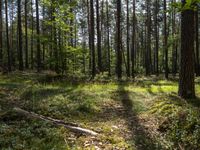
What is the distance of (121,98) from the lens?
11789mm

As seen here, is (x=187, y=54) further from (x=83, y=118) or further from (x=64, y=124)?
(x=64, y=124)

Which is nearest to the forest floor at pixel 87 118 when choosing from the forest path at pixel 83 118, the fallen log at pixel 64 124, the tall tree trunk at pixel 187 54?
the forest path at pixel 83 118

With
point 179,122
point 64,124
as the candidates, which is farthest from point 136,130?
point 64,124

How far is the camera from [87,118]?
A: 8.90 m

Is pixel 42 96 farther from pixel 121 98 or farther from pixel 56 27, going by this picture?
pixel 56 27

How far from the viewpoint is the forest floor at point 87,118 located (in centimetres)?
666

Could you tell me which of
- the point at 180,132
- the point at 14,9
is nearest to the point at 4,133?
the point at 180,132

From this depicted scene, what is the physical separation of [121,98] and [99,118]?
2.93m

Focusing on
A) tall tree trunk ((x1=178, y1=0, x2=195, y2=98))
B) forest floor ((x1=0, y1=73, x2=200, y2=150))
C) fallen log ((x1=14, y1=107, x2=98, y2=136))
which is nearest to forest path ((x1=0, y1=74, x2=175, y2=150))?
forest floor ((x1=0, y1=73, x2=200, y2=150))

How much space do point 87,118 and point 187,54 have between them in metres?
4.30

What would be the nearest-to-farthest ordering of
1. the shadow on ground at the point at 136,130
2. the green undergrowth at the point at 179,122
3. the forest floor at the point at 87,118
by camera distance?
the forest floor at the point at 87,118, the shadow on ground at the point at 136,130, the green undergrowth at the point at 179,122

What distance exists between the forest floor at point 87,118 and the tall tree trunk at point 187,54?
0.64m

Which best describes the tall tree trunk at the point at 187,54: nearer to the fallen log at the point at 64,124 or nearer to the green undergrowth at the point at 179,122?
the green undergrowth at the point at 179,122

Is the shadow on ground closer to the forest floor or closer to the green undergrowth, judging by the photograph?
the forest floor
